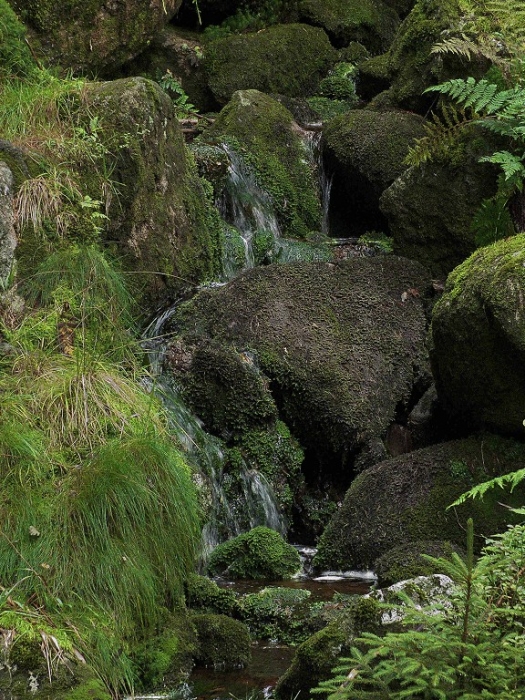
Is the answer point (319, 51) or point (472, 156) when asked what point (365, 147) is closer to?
point (472, 156)

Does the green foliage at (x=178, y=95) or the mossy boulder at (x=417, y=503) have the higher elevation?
the green foliage at (x=178, y=95)

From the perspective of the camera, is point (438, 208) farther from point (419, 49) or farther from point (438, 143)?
point (419, 49)

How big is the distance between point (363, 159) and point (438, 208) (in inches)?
56.7

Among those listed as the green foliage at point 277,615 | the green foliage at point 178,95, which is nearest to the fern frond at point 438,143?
the green foliage at point 178,95

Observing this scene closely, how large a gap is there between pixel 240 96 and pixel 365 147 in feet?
5.50

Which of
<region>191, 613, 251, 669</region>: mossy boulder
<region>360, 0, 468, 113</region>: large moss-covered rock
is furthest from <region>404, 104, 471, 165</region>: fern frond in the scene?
<region>191, 613, 251, 669</region>: mossy boulder

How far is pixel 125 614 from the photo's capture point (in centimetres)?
407

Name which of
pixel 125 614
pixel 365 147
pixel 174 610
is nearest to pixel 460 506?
pixel 174 610

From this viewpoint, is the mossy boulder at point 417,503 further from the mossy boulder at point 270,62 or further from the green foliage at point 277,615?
the mossy boulder at point 270,62

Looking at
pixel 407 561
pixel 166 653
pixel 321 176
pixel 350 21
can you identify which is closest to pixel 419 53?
pixel 321 176

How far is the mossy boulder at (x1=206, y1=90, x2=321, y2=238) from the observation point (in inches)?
392

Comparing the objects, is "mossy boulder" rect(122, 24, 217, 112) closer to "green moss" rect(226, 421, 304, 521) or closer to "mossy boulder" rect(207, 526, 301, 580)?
"green moss" rect(226, 421, 304, 521)

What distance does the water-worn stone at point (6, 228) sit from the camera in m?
5.96

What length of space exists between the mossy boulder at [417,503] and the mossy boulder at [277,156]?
13.7 ft
